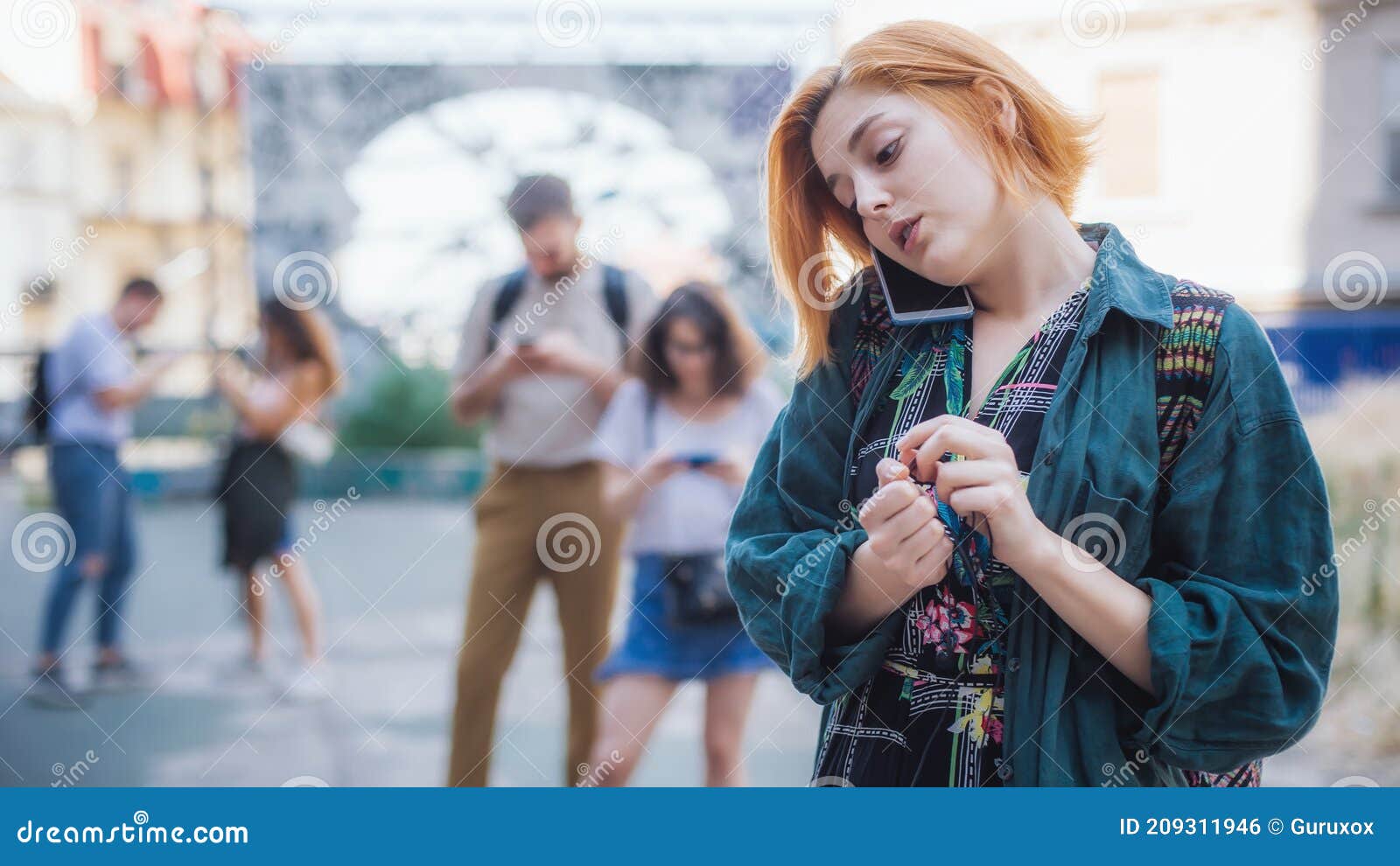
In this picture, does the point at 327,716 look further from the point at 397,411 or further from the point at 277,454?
the point at 397,411

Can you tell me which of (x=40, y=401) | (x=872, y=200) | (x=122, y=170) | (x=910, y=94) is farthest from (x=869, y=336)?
(x=122, y=170)

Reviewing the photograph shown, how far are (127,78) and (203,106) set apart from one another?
65 centimetres

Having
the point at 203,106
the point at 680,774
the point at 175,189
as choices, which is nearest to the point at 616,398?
the point at 680,774

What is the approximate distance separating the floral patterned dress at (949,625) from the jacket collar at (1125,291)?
0.03 meters

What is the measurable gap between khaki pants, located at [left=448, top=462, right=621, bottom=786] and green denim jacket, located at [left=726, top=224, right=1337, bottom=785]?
196 cm

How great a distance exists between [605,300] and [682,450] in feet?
2.08

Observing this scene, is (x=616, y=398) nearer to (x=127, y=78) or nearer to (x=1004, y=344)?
(x=1004, y=344)

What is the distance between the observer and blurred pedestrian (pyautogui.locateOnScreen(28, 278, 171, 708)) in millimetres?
4148

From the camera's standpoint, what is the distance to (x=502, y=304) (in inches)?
129

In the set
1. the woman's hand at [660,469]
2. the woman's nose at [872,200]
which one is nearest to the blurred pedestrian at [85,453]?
the woman's hand at [660,469]

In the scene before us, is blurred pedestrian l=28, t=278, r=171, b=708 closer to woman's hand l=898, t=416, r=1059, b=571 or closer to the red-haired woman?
the red-haired woman

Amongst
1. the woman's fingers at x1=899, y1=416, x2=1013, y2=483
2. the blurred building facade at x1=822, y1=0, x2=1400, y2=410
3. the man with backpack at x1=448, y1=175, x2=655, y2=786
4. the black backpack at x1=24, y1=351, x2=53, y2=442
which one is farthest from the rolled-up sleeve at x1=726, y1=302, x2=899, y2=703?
the blurred building facade at x1=822, y1=0, x2=1400, y2=410

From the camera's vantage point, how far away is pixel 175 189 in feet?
28.8
